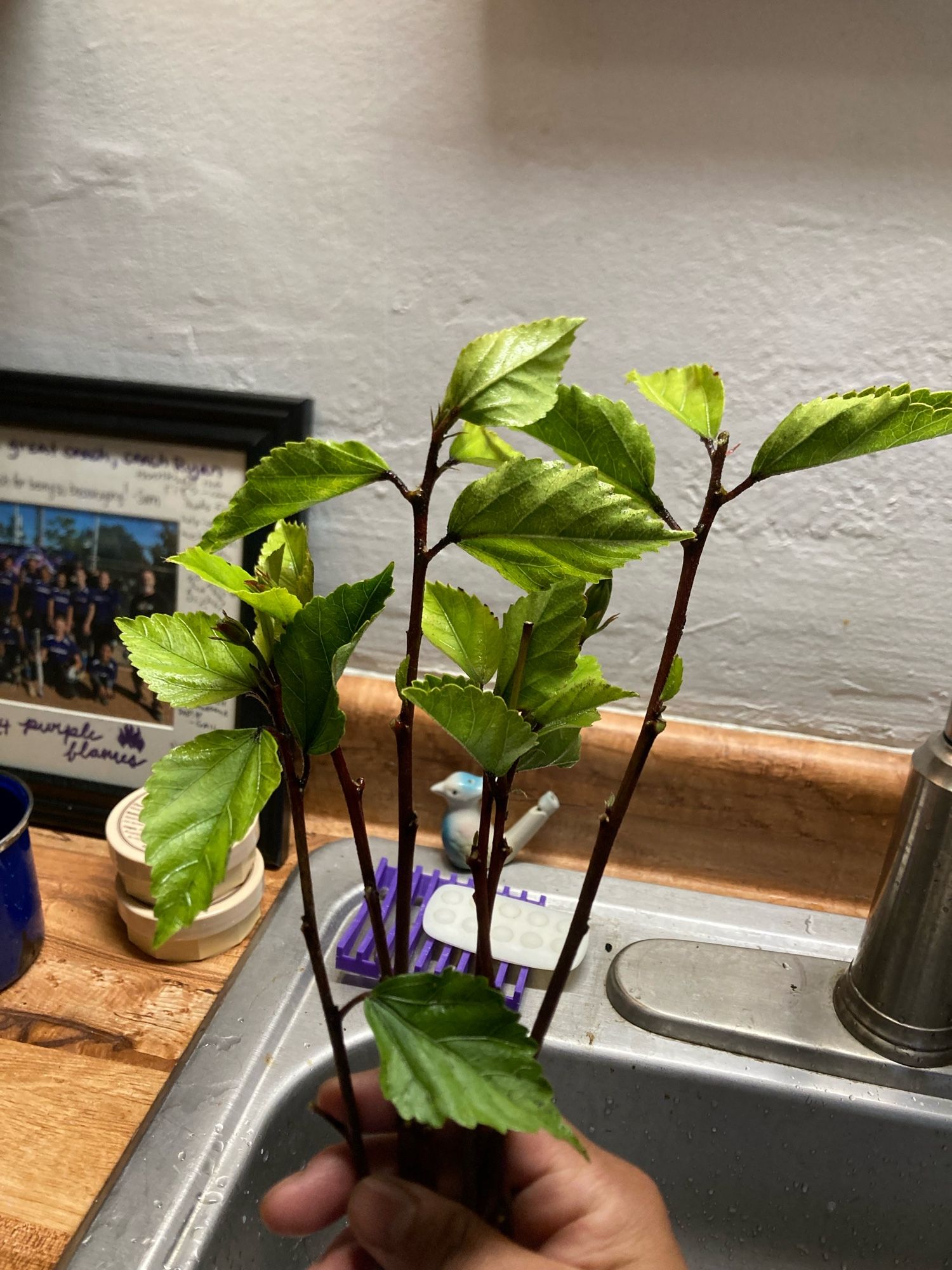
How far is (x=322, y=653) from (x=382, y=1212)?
0.23 meters

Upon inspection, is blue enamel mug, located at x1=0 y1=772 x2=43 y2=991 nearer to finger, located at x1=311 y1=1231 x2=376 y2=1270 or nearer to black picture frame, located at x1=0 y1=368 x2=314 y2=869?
black picture frame, located at x1=0 y1=368 x2=314 y2=869

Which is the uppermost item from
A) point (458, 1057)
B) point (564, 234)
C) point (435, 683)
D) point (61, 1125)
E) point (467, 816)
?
point (564, 234)

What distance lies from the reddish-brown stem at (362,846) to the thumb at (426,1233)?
0.09 metres

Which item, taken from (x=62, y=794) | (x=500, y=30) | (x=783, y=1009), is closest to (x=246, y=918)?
(x=62, y=794)

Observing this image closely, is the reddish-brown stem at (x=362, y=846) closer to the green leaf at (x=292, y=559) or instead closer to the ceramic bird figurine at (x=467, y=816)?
the green leaf at (x=292, y=559)

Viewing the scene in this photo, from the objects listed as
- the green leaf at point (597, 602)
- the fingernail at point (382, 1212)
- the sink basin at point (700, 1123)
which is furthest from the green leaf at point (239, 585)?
the sink basin at point (700, 1123)

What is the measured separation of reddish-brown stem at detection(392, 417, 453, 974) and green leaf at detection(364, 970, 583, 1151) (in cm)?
4

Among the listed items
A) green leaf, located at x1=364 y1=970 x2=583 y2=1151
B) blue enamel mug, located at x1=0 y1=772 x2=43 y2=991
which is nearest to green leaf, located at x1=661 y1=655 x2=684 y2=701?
green leaf, located at x1=364 y1=970 x2=583 y2=1151

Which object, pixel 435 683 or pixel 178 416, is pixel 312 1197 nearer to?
pixel 435 683

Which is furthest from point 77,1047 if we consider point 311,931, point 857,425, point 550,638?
point 857,425

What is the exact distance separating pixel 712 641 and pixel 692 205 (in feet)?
0.93

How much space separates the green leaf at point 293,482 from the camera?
0.24 m

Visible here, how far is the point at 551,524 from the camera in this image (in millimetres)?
242

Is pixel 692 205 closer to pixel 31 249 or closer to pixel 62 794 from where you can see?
pixel 31 249
